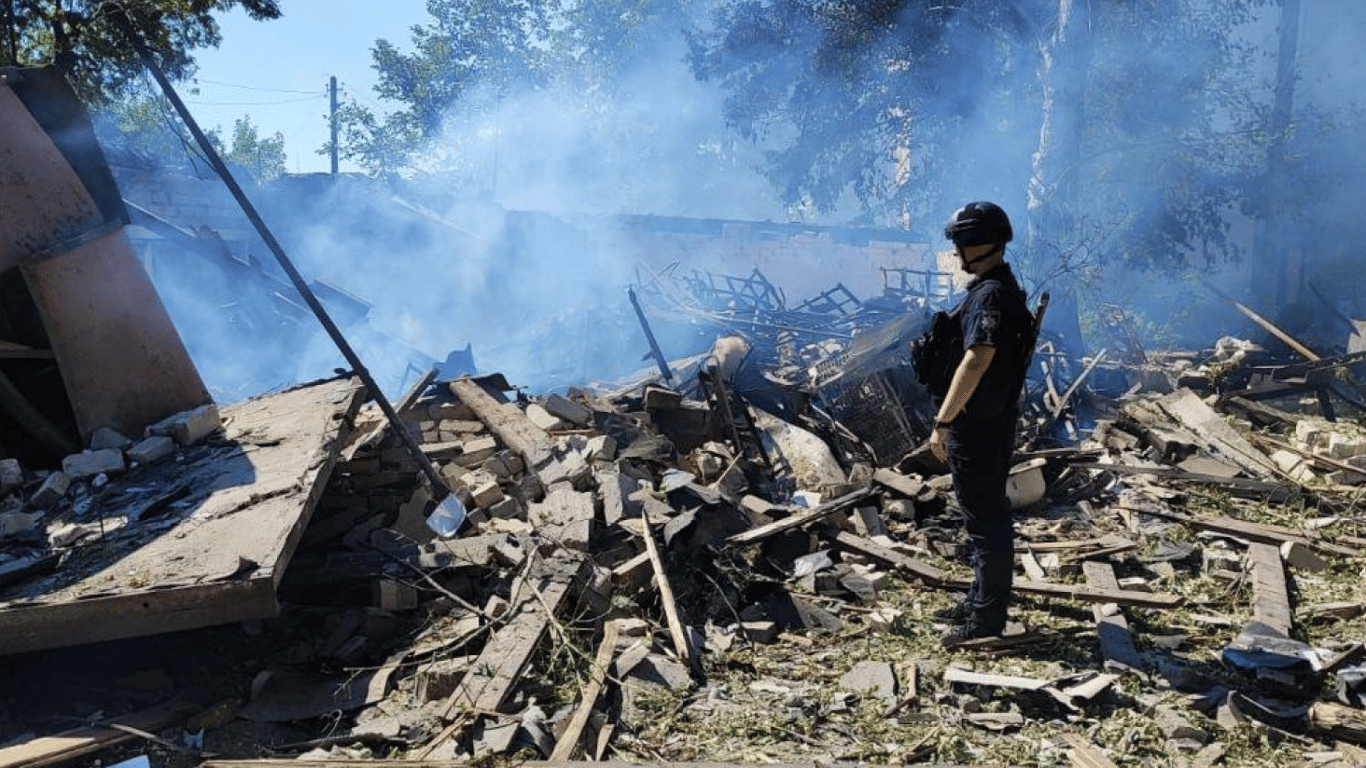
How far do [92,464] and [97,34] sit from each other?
1086cm

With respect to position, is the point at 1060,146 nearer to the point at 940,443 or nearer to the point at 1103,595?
the point at 1103,595

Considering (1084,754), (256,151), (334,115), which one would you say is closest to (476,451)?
(1084,754)

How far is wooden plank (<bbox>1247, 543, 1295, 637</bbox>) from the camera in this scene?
15.3 feet

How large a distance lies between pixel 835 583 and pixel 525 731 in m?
2.39

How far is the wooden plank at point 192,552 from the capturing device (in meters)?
3.46

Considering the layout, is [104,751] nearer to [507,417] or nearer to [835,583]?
[835,583]

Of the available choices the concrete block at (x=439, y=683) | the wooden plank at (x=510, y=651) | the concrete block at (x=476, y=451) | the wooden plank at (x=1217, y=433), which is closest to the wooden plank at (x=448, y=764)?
the wooden plank at (x=510, y=651)

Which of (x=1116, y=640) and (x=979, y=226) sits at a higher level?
(x=979, y=226)

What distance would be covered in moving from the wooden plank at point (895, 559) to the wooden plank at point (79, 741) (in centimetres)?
370

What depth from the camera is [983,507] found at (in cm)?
442

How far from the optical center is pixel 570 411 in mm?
7922

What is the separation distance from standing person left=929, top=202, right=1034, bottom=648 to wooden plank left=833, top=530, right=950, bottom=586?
78 centimetres

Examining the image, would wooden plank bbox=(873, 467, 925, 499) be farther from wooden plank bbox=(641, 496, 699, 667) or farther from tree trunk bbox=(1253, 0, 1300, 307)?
tree trunk bbox=(1253, 0, 1300, 307)

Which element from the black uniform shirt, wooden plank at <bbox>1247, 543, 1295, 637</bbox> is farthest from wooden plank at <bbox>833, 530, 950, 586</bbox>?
wooden plank at <bbox>1247, 543, 1295, 637</bbox>
